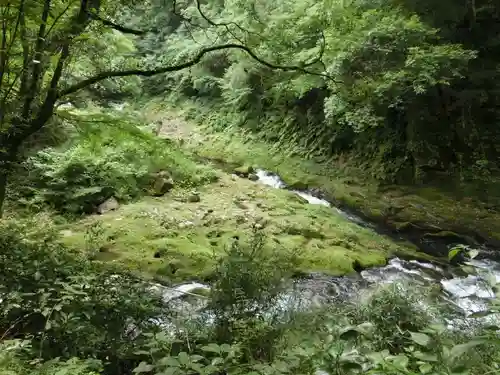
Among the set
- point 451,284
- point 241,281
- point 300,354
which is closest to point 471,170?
point 451,284

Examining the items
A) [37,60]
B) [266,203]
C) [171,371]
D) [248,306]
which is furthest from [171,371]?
[266,203]

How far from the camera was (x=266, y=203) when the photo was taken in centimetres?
923

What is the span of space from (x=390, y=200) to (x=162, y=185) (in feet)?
17.2

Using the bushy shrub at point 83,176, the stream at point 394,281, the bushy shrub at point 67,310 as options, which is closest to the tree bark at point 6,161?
the bushy shrub at point 67,310

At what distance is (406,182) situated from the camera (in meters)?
10.5

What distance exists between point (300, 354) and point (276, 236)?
5607 millimetres

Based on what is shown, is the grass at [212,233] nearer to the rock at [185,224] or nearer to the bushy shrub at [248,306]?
the rock at [185,224]

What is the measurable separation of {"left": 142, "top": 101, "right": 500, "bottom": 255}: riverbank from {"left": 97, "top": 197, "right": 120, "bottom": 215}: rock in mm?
5076

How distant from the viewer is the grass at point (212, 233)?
6230mm

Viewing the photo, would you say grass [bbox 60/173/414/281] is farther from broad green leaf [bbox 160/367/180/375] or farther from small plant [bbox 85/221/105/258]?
broad green leaf [bbox 160/367/180/375]

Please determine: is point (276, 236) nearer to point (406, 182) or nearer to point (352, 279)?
point (352, 279)

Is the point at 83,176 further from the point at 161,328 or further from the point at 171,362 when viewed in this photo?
the point at 171,362

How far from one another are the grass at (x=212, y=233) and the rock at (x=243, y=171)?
2.34m

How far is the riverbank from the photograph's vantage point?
28.3 feet
